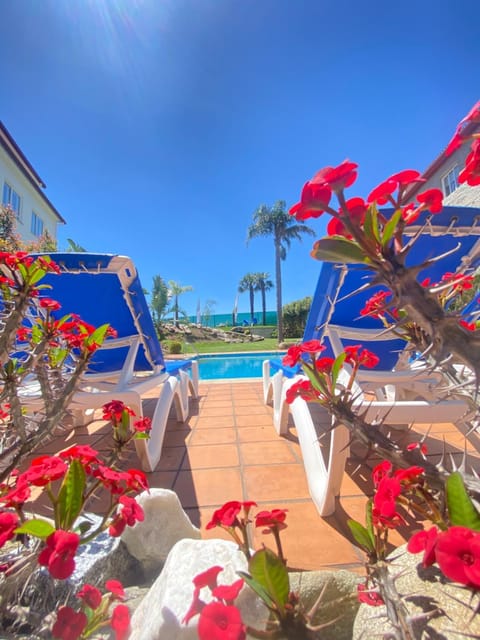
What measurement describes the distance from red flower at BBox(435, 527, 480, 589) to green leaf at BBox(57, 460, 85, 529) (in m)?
0.89

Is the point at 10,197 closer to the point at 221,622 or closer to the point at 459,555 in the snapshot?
the point at 221,622

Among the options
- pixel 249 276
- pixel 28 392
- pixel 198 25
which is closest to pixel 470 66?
pixel 198 25

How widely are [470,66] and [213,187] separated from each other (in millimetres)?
13907

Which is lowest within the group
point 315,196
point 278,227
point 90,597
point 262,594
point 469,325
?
point 90,597

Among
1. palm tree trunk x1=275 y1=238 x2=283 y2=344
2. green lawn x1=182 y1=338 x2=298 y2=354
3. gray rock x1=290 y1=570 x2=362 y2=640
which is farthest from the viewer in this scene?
palm tree trunk x1=275 y1=238 x2=283 y2=344

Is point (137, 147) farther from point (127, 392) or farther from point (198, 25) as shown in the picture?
point (127, 392)

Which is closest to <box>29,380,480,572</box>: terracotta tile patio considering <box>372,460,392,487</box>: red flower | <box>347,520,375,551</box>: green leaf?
<box>372,460,392,487</box>: red flower

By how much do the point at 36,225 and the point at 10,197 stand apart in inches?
158

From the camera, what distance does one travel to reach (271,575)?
2.30 ft

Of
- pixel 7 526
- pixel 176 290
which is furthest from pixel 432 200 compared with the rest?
pixel 176 290

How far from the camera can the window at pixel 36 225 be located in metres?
20.2

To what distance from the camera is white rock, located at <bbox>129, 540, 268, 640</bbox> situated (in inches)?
36.4

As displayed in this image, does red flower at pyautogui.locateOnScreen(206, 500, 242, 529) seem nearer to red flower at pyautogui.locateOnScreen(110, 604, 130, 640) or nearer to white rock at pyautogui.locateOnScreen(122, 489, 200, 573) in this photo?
red flower at pyautogui.locateOnScreen(110, 604, 130, 640)

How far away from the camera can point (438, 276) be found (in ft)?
11.4
